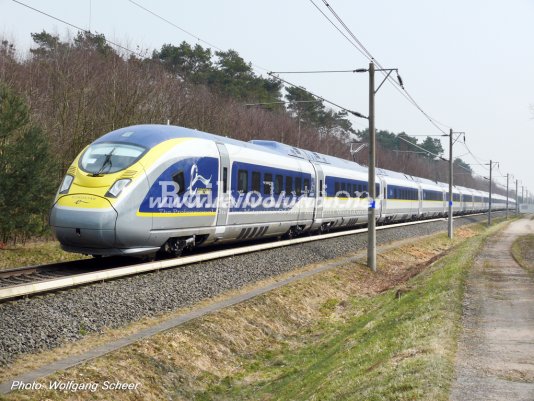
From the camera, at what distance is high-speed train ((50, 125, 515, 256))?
13781 millimetres

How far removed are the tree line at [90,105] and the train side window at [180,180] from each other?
20.1 feet

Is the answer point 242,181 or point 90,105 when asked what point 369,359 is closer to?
point 242,181

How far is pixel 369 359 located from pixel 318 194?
17.6m

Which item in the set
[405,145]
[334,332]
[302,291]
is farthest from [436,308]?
[405,145]

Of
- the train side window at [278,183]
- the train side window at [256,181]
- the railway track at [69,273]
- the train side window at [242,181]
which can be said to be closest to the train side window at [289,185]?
the train side window at [278,183]

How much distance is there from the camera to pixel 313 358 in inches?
469

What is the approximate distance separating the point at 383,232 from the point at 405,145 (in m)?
96.6

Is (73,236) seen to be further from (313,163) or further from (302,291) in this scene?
(313,163)

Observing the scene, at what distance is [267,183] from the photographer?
21266 millimetres

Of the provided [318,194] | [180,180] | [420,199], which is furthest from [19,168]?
[420,199]

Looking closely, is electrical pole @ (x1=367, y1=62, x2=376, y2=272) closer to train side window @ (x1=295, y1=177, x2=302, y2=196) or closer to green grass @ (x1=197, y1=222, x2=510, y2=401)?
train side window @ (x1=295, y1=177, x2=302, y2=196)

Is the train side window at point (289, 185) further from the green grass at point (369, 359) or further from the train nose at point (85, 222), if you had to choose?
the train nose at point (85, 222)

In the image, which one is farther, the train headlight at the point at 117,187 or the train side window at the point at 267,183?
the train side window at the point at 267,183

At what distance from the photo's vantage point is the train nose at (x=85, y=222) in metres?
13.5
